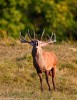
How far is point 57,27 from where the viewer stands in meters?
27.3

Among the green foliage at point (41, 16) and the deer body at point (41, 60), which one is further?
the green foliage at point (41, 16)

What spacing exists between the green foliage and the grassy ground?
722 centimetres

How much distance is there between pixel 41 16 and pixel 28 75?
12.2 meters

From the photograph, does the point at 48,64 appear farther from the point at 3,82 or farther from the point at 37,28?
the point at 37,28

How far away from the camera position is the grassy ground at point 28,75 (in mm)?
13906

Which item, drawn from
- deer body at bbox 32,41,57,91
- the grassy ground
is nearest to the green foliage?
the grassy ground

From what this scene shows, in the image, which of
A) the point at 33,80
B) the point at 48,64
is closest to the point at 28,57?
the point at 33,80

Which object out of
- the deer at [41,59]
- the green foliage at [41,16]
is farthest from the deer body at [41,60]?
the green foliage at [41,16]

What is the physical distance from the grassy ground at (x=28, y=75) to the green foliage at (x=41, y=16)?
722 centimetres

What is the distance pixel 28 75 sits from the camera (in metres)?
16.1

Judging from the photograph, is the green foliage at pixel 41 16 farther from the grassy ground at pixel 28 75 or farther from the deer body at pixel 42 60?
the deer body at pixel 42 60

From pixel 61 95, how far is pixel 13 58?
12.7 ft

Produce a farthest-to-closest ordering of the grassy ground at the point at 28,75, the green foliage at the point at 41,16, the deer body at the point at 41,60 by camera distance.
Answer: the green foliage at the point at 41,16 < the deer body at the point at 41,60 < the grassy ground at the point at 28,75

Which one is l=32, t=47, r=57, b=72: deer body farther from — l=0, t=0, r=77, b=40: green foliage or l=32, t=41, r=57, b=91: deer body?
l=0, t=0, r=77, b=40: green foliage
